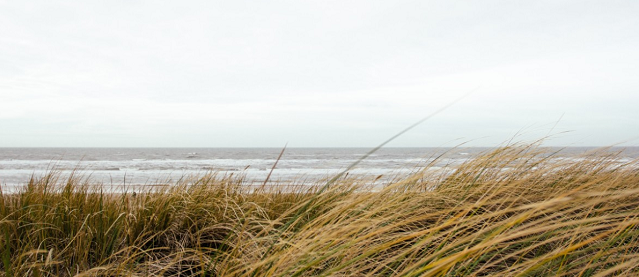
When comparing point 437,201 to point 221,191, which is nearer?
point 437,201

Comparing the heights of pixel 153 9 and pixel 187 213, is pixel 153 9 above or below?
above

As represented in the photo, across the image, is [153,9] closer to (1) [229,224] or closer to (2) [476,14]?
(2) [476,14]

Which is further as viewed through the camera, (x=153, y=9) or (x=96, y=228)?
(x=153, y=9)

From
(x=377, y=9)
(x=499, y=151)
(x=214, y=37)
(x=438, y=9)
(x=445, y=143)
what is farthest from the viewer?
(x=214, y=37)

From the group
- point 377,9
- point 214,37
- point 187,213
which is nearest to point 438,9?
point 377,9

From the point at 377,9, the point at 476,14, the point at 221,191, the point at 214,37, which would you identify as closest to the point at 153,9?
the point at 214,37

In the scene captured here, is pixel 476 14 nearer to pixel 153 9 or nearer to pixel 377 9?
pixel 377 9

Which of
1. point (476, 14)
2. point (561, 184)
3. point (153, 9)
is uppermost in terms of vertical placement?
point (153, 9)

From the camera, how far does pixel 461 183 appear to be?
2.20 m

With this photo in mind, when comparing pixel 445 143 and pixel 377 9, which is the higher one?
pixel 377 9

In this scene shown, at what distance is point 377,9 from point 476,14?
3.07 metres

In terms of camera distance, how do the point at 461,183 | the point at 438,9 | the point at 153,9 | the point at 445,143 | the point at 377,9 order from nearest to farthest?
the point at 461,183
the point at 445,143
the point at 438,9
the point at 377,9
the point at 153,9

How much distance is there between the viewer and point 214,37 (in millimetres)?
18266

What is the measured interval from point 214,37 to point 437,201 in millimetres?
18309
